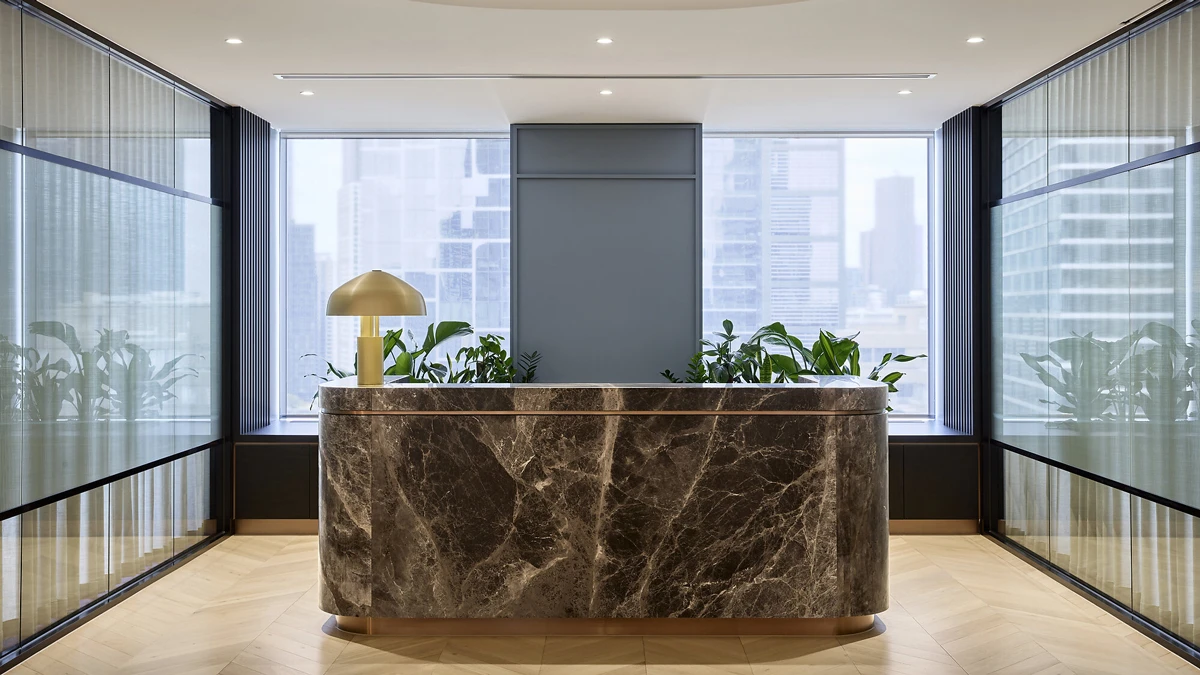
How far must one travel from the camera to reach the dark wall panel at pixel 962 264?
536cm

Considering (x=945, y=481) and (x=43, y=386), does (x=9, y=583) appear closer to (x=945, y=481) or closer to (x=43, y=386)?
(x=43, y=386)

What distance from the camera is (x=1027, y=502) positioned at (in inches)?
189

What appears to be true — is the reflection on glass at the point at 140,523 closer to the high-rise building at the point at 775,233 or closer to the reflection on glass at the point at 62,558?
the reflection on glass at the point at 62,558

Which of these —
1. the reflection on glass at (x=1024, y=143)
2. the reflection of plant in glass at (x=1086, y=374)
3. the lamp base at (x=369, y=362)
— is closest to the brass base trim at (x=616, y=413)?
the lamp base at (x=369, y=362)

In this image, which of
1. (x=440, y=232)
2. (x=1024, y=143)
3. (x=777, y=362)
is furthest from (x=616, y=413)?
(x=440, y=232)

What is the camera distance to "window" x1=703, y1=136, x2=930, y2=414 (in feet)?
20.4

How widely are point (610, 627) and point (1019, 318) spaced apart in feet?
9.71

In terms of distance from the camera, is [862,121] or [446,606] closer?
[446,606]

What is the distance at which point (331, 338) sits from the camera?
621 centimetres

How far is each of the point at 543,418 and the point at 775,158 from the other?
355 centimetres

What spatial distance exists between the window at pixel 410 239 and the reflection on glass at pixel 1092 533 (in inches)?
142

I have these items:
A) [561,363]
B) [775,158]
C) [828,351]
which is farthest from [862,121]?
[561,363]

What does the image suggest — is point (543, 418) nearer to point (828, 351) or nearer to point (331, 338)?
point (828, 351)

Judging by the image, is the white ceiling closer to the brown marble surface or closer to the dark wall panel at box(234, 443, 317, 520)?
the brown marble surface
